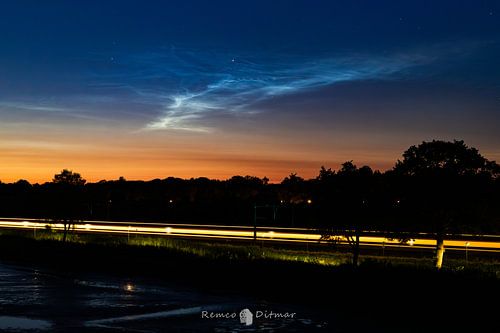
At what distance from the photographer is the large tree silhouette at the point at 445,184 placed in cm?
2228

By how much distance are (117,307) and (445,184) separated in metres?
13.2

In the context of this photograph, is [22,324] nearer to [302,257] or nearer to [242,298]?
[242,298]

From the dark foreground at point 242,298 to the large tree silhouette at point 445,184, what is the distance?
5643 mm

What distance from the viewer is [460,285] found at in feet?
44.5

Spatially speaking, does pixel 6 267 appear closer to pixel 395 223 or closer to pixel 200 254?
pixel 200 254

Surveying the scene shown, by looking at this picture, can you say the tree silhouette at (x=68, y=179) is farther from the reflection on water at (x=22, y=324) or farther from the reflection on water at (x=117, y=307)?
the reflection on water at (x=22, y=324)

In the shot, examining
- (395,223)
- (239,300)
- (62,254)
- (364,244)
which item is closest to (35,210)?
(62,254)

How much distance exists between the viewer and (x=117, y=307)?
1319 cm

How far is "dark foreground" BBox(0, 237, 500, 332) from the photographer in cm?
1133

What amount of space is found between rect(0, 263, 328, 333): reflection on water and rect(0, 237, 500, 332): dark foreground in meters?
0.02

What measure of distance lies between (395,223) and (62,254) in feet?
Answer: 40.8

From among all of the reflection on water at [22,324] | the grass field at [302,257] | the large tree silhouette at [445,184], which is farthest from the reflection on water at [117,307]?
the large tree silhouette at [445,184]

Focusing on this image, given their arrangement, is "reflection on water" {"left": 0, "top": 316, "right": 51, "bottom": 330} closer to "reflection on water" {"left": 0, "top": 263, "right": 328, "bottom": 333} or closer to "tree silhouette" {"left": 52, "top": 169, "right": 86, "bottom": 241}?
"reflection on water" {"left": 0, "top": 263, "right": 328, "bottom": 333}

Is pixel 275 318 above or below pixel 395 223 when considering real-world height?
below
